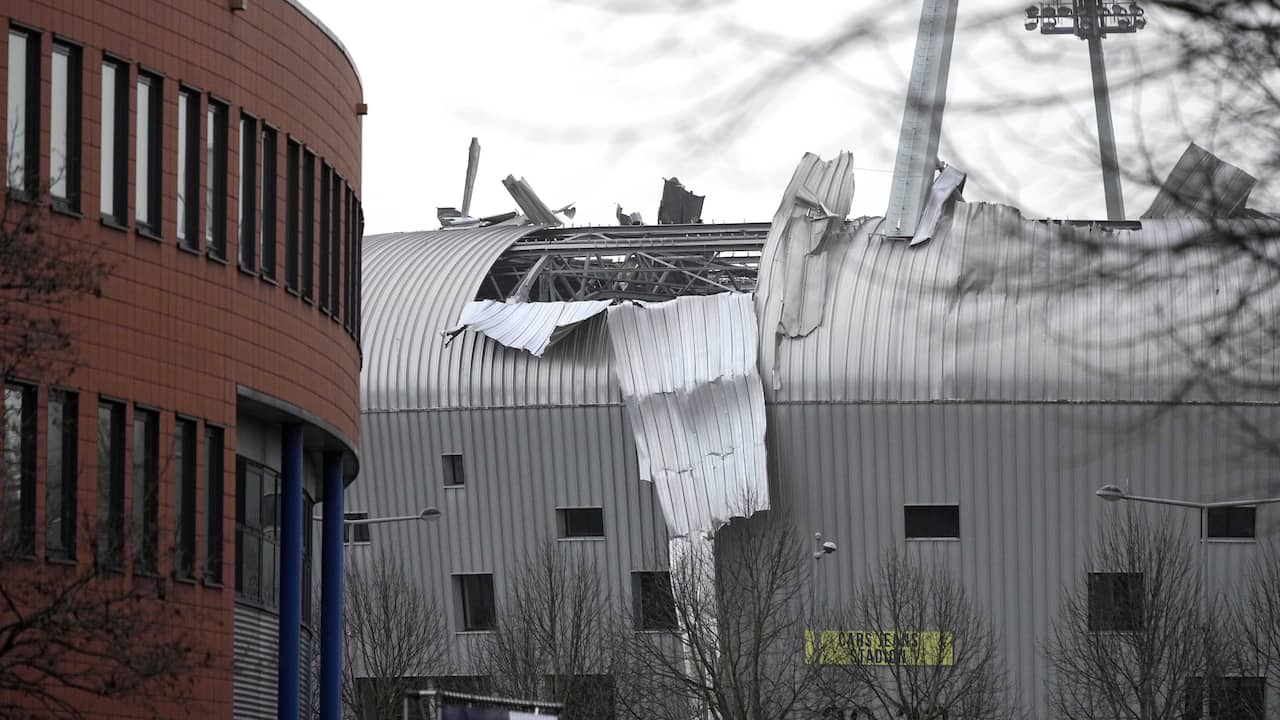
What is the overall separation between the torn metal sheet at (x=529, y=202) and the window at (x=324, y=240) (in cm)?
3931

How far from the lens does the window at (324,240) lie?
36.4m

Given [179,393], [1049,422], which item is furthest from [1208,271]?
[1049,422]

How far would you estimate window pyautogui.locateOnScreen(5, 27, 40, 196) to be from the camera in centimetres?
2608

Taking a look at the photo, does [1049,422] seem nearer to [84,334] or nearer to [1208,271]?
[84,334]

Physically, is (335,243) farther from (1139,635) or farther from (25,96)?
(1139,635)

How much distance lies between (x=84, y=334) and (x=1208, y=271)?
20281mm

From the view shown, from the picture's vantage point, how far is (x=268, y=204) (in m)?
33.8

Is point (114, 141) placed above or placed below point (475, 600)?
above

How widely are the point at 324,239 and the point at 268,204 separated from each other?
10.1 feet

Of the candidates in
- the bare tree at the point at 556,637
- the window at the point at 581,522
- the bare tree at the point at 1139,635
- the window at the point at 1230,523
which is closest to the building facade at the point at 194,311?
the bare tree at the point at 556,637

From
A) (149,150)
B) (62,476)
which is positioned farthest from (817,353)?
(62,476)

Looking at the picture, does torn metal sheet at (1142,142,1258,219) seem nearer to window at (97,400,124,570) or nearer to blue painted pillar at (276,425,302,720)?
window at (97,400,124,570)

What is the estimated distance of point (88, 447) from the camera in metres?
27.2

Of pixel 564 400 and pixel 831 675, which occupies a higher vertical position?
pixel 564 400
